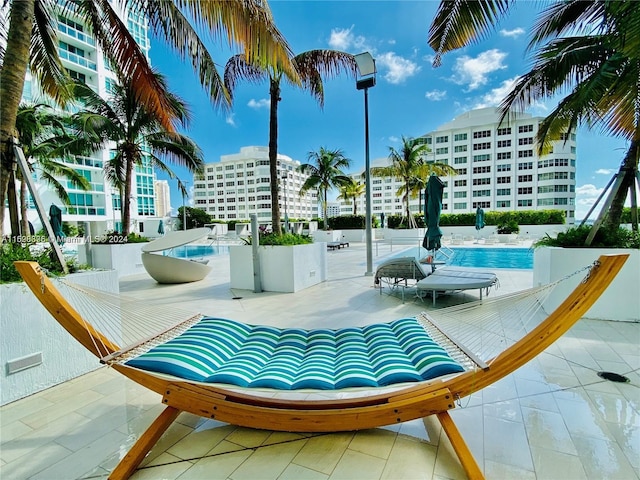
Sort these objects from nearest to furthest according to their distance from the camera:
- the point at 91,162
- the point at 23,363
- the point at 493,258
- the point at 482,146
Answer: the point at 23,363 → the point at 493,258 → the point at 91,162 → the point at 482,146

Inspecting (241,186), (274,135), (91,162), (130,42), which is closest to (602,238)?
(274,135)

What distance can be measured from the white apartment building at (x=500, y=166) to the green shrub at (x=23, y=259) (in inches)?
1789

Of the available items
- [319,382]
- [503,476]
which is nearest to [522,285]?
[503,476]

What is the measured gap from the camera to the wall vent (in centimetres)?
261

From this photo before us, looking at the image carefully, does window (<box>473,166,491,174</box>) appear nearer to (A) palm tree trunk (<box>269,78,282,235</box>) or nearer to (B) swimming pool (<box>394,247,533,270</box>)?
(B) swimming pool (<box>394,247,533,270</box>)

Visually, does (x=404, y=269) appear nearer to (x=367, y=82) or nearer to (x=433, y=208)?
(x=433, y=208)

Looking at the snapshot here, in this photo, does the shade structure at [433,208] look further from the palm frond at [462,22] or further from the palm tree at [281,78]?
the palm tree at [281,78]

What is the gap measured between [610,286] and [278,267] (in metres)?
5.65

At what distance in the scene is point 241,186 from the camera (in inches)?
3263

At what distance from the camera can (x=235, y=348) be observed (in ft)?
7.94

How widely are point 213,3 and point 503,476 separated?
4.65 meters

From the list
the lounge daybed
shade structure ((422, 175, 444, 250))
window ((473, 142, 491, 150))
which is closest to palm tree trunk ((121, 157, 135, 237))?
shade structure ((422, 175, 444, 250))

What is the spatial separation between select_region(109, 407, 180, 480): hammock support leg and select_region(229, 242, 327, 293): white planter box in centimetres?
481

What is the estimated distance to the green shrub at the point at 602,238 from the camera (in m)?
4.45
